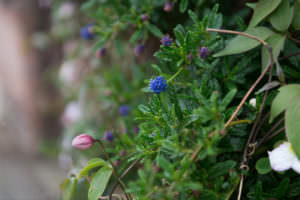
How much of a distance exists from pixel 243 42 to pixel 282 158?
0.82ft

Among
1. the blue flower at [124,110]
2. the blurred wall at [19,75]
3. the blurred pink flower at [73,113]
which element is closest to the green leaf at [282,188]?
the blue flower at [124,110]

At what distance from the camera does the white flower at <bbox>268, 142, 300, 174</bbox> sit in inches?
20.6

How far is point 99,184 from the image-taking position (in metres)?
0.62

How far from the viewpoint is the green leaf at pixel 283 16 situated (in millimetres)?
624

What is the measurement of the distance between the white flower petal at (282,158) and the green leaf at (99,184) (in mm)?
324

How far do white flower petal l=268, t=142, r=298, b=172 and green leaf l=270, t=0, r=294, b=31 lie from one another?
252mm

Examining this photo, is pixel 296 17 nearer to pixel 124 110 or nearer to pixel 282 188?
pixel 282 188

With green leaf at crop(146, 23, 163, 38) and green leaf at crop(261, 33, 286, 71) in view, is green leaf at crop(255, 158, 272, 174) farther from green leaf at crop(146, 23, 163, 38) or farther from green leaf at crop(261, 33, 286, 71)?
green leaf at crop(146, 23, 163, 38)

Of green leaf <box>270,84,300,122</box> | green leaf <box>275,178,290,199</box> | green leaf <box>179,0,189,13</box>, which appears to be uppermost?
green leaf <box>179,0,189,13</box>

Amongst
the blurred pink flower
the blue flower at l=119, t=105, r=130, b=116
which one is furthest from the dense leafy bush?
the blurred pink flower

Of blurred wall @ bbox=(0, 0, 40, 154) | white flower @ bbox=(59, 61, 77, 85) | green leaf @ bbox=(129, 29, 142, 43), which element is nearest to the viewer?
green leaf @ bbox=(129, 29, 142, 43)

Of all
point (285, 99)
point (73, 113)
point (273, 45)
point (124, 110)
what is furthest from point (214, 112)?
point (73, 113)

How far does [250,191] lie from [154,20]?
0.58 meters

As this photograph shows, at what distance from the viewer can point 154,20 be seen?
0.94 m
